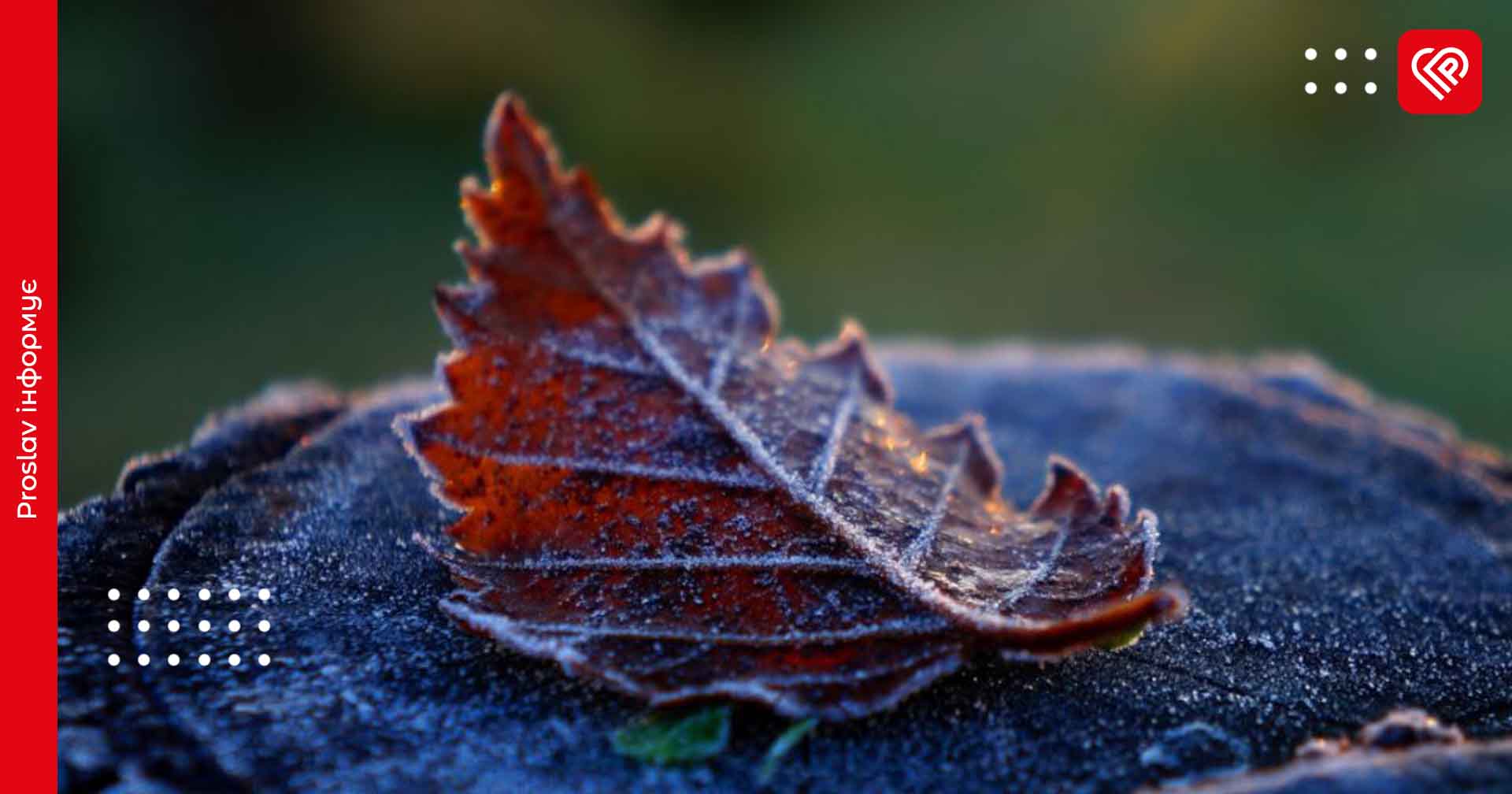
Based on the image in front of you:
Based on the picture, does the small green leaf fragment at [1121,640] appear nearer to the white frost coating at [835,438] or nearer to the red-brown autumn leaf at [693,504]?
the red-brown autumn leaf at [693,504]

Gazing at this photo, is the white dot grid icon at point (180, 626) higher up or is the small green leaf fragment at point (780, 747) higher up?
the white dot grid icon at point (180, 626)


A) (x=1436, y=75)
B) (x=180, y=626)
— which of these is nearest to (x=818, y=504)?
(x=180, y=626)

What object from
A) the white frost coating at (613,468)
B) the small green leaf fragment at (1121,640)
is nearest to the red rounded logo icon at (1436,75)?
the small green leaf fragment at (1121,640)

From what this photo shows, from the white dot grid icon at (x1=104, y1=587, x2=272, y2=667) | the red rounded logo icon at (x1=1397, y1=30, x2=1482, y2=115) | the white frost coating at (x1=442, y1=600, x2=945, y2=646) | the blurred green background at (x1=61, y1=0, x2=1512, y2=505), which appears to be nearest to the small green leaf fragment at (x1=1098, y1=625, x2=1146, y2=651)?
the white frost coating at (x1=442, y1=600, x2=945, y2=646)

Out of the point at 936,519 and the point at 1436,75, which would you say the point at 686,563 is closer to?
the point at 936,519

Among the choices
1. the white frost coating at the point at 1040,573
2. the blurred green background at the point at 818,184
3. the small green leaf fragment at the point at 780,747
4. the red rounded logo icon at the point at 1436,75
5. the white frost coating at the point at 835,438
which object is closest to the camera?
the small green leaf fragment at the point at 780,747
